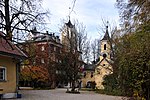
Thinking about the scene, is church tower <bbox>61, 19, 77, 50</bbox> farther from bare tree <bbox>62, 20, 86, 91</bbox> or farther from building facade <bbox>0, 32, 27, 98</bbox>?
building facade <bbox>0, 32, 27, 98</bbox>

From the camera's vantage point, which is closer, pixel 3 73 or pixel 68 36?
pixel 3 73

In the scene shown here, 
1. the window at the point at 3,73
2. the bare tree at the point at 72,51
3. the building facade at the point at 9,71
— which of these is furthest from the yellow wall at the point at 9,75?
the bare tree at the point at 72,51

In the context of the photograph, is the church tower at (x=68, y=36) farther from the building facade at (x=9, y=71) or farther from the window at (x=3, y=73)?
the window at (x=3, y=73)

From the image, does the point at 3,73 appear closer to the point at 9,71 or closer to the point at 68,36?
the point at 9,71

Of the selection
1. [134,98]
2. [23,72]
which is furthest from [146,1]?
[23,72]

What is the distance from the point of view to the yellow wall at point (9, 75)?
24625mm

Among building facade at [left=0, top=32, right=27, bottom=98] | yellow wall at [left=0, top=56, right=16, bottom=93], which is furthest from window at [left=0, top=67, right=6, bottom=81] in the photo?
yellow wall at [left=0, top=56, right=16, bottom=93]

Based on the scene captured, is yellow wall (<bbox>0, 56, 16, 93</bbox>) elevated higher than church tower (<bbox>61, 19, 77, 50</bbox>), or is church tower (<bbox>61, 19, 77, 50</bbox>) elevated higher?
church tower (<bbox>61, 19, 77, 50</bbox>)

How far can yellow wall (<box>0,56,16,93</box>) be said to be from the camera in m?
24.6

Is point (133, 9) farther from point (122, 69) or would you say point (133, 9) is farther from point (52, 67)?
point (52, 67)

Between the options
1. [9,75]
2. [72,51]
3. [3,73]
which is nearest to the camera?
[3,73]

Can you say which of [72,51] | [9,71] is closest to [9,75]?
[9,71]

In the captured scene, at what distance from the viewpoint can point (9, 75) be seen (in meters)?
25.6

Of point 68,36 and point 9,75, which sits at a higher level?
point 68,36
